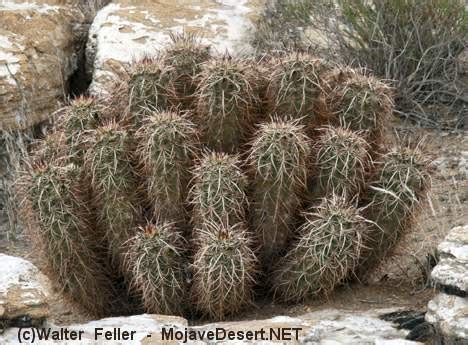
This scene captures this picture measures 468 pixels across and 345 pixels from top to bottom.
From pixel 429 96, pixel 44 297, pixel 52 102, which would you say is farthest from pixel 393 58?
pixel 44 297

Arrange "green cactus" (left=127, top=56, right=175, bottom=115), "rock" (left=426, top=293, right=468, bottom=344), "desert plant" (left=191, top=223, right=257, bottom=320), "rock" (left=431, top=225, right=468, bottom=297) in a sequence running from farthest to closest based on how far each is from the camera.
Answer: "green cactus" (left=127, top=56, right=175, bottom=115), "desert plant" (left=191, top=223, right=257, bottom=320), "rock" (left=431, top=225, right=468, bottom=297), "rock" (left=426, top=293, right=468, bottom=344)

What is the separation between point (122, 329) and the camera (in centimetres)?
366

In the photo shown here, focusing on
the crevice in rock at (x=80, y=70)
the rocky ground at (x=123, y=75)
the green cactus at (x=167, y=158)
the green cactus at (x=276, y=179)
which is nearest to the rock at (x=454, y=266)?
the rocky ground at (x=123, y=75)

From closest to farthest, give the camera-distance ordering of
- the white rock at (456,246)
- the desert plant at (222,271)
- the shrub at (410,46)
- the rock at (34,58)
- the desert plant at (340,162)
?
the white rock at (456,246) → the desert plant at (222,271) → the desert plant at (340,162) → the rock at (34,58) → the shrub at (410,46)

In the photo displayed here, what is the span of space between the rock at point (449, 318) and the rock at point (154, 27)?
3.41 metres

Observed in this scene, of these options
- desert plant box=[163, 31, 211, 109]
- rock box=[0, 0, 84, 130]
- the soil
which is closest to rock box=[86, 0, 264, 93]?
rock box=[0, 0, 84, 130]

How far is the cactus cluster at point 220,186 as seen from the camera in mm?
3938

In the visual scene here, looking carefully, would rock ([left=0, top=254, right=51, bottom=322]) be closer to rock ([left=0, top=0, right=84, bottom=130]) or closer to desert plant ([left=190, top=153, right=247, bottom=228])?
desert plant ([left=190, top=153, right=247, bottom=228])

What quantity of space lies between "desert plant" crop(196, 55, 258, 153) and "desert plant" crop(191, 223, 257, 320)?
46 centimetres

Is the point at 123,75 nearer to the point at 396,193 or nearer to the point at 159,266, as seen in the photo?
the point at 159,266

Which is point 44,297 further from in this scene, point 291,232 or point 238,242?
point 291,232

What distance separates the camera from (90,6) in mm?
7809

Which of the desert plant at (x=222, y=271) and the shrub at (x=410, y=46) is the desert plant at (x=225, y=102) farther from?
the shrub at (x=410, y=46)

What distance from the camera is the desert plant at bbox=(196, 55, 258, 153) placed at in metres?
4.06
